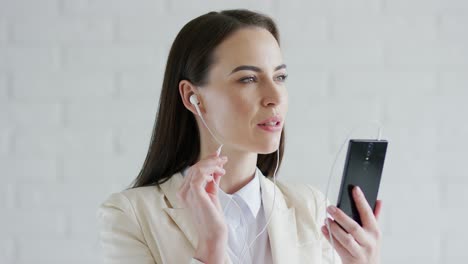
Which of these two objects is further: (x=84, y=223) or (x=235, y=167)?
(x=84, y=223)

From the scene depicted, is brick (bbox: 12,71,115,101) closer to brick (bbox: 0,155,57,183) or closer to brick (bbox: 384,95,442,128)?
brick (bbox: 0,155,57,183)

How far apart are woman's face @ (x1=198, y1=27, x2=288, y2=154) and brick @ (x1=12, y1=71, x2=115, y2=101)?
754mm

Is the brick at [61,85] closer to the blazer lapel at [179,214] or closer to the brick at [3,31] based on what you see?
the brick at [3,31]

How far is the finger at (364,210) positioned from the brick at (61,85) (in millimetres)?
1114

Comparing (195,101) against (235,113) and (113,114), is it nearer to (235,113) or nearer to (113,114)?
(235,113)

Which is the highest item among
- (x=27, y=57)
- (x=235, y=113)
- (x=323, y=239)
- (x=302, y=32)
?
(x=302, y=32)

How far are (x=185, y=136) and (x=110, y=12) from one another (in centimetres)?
74

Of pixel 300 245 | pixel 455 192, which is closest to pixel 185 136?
pixel 300 245

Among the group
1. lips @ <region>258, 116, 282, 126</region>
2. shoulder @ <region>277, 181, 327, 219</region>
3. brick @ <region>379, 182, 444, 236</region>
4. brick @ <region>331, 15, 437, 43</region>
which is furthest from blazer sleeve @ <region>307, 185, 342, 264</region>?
brick @ <region>331, 15, 437, 43</region>

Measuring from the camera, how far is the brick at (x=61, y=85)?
237 cm

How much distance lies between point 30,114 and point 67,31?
31cm

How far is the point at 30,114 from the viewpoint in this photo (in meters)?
2.38

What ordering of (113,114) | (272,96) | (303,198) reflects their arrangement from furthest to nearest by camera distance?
(113,114), (303,198), (272,96)

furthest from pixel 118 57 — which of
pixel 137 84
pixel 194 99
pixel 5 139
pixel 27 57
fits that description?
pixel 194 99
